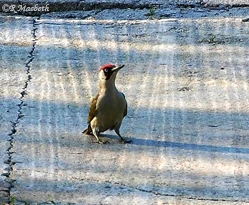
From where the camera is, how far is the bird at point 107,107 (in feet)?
19.9

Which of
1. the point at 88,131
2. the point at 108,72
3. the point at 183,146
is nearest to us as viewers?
the point at 183,146

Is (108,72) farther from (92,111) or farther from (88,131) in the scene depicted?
(88,131)

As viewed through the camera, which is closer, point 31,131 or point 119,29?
point 31,131

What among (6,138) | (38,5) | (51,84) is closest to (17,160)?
(6,138)

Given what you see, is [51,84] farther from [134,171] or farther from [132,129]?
[134,171]

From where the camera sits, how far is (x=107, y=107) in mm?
6082

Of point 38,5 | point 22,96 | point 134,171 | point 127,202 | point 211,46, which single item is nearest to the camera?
point 127,202

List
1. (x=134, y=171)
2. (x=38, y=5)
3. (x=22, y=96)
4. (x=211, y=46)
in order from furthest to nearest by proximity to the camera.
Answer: (x=38, y=5) < (x=211, y=46) < (x=22, y=96) < (x=134, y=171)

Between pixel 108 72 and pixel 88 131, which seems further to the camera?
pixel 88 131

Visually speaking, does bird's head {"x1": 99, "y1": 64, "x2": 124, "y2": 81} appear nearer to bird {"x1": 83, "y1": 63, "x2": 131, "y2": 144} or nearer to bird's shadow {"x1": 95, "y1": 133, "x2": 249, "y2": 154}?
bird {"x1": 83, "y1": 63, "x2": 131, "y2": 144}

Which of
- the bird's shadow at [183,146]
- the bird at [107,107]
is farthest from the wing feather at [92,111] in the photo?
the bird's shadow at [183,146]

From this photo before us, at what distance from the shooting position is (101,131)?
618cm

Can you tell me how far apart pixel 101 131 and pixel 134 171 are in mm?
679

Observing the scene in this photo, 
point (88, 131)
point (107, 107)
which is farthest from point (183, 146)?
point (88, 131)
